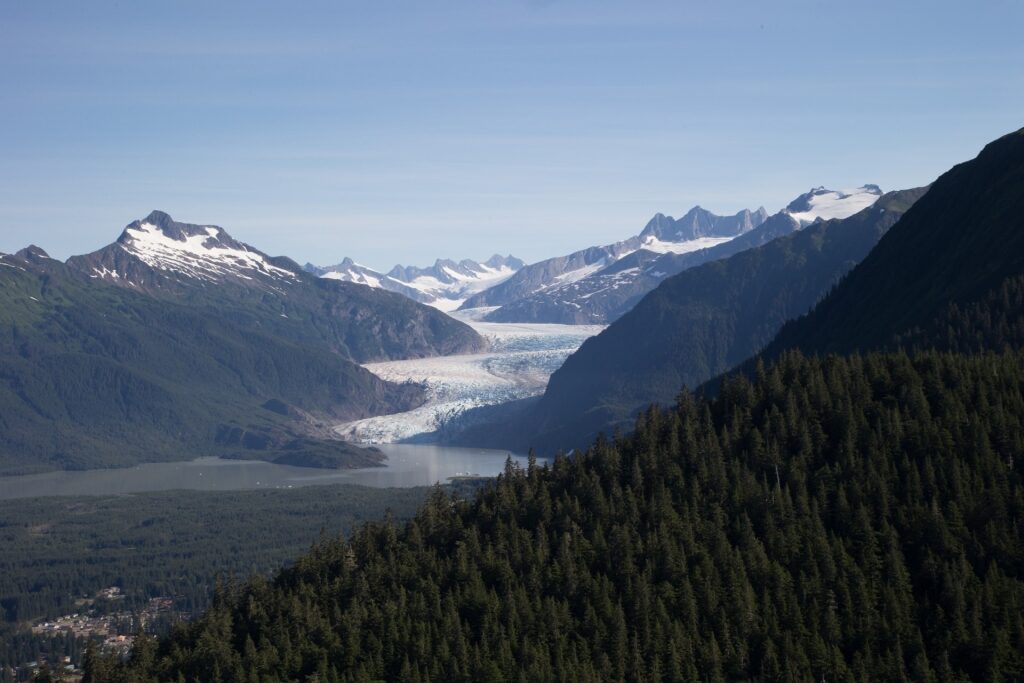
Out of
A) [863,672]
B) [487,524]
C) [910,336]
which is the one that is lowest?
[863,672]

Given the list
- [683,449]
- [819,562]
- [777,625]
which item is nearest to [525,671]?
[777,625]

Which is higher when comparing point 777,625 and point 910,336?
point 910,336

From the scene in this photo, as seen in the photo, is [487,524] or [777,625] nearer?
[777,625]

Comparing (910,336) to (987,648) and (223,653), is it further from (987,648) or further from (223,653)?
(223,653)

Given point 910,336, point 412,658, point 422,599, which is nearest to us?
point 412,658

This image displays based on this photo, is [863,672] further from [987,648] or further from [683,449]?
[683,449]

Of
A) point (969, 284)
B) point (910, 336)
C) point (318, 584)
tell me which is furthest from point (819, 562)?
point (969, 284)

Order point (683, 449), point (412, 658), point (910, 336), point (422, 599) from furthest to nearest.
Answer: point (910, 336) → point (683, 449) → point (422, 599) → point (412, 658)
